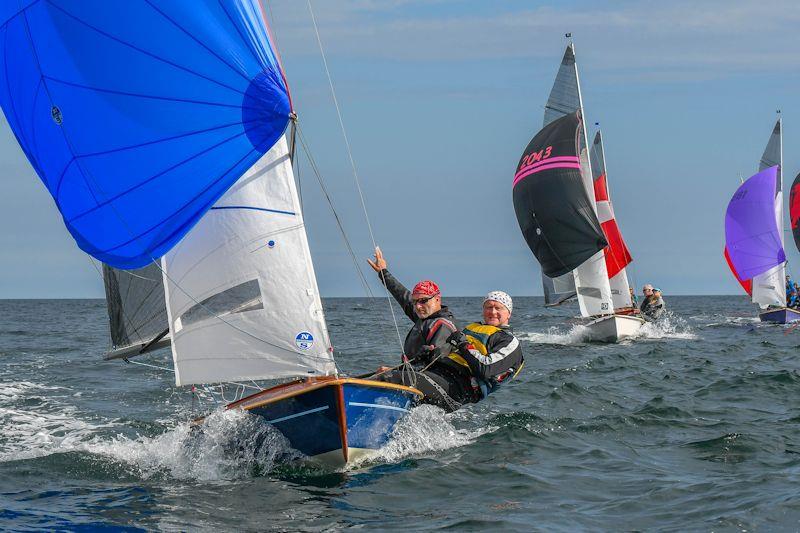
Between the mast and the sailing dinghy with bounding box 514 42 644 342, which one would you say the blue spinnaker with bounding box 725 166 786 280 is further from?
the mast

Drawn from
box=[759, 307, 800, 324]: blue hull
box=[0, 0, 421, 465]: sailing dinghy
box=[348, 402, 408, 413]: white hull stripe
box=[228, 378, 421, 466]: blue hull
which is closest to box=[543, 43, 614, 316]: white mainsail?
box=[759, 307, 800, 324]: blue hull

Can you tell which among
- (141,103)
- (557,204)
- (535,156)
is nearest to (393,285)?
(141,103)

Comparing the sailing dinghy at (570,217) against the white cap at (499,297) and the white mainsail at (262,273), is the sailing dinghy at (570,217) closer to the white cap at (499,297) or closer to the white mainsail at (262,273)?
the white cap at (499,297)

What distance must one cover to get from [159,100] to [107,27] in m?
0.72

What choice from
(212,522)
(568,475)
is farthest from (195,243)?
(568,475)

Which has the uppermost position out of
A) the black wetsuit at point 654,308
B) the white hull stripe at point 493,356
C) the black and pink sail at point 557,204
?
the black and pink sail at point 557,204

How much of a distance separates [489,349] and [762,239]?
88.6 ft

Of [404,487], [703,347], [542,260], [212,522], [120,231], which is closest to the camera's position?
[212,522]

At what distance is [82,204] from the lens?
838 cm

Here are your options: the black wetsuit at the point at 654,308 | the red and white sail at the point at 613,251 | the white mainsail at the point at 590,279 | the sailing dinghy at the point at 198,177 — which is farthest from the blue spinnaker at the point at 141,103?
the black wetsuit at the point at 654,308

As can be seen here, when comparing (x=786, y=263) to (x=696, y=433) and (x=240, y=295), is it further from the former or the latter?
(x=240, y=295)

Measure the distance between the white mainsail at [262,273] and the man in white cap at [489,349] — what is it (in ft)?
4.25

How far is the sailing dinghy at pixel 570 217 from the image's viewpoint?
24.8 metres

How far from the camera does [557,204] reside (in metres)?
24.7
